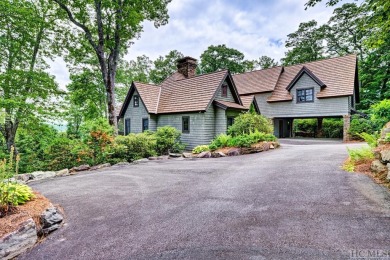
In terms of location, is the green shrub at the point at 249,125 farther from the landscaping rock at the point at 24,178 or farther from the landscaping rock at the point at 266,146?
the landscaping rock at the point at 24,178

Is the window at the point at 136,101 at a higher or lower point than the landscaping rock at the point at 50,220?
higher

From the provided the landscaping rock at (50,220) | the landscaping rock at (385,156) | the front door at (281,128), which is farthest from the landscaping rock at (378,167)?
the front door at (281,128)

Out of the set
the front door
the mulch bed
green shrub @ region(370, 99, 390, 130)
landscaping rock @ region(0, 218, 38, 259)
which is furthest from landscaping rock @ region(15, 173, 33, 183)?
the front door

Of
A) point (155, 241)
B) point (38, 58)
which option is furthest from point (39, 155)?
point (155, 241)

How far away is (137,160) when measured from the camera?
12055 mm

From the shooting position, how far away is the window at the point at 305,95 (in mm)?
20966

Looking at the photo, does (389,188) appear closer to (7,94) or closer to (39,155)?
(7,94)

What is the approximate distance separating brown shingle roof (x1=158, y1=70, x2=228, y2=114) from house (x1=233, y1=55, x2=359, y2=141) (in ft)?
15.0

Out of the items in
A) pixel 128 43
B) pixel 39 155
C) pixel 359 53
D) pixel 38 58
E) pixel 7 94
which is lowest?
pixel 39 155

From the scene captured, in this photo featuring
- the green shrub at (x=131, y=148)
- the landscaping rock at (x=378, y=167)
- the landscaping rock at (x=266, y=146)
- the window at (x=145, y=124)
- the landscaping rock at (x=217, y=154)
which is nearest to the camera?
the landscaping rock at (x=378, y=167)

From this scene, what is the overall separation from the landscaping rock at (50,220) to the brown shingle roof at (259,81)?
2288cm

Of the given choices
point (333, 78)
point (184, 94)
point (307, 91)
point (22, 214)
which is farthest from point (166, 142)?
point (333, 78)

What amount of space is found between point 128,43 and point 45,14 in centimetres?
608

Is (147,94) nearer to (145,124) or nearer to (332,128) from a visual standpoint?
(145,124)
